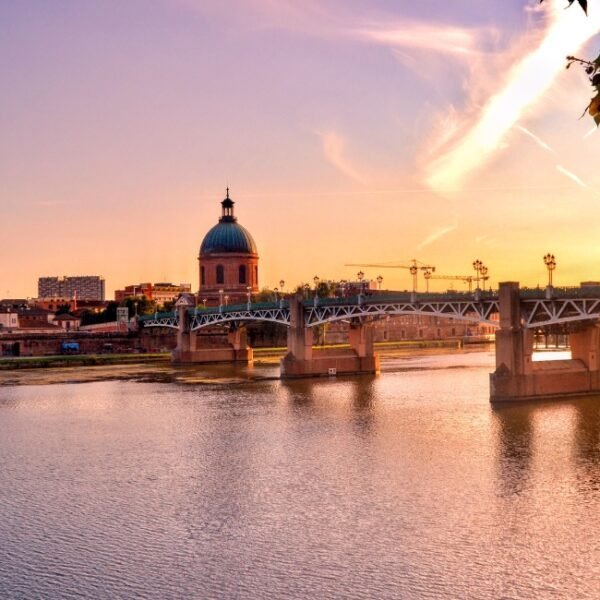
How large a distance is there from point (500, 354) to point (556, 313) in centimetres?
479

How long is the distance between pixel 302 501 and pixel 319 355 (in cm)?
5903

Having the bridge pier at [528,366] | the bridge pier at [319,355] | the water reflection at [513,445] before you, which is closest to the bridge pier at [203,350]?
the bridge pier at [319,355]

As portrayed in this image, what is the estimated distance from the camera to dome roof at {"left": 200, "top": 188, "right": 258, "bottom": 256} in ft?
545

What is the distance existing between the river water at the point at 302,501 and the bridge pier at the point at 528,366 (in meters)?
2.24

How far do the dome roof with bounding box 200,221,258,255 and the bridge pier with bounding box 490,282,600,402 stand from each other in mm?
103104

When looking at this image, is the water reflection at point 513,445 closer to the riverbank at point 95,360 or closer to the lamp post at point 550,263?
the lamp post at point 550,263

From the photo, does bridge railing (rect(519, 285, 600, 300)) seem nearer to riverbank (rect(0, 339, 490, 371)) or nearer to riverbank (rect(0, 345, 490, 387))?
riverbank (rect(0, 345, 490, 387))

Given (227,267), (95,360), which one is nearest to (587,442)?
(95,360)

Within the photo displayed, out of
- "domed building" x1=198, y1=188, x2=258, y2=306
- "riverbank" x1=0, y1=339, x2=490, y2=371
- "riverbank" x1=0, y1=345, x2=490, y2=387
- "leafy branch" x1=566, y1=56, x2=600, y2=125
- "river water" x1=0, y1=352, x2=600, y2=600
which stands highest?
"domed building" x1=198, y1=188, x2=258, y2=306

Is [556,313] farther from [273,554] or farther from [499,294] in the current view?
[273,554]

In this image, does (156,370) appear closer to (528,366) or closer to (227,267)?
(528,366)

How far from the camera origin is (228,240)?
166750 millimetres

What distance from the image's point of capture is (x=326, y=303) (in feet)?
297

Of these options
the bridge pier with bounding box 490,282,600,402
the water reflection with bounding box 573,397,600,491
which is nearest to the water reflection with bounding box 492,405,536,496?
the water reflection with bounding box 573,397,600,491
